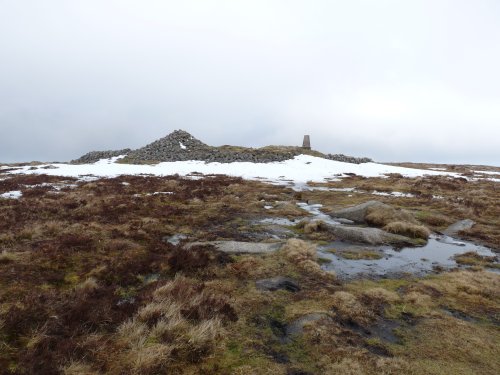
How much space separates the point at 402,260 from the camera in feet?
41.1

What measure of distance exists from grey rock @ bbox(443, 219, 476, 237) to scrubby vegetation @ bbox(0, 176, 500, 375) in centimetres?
677

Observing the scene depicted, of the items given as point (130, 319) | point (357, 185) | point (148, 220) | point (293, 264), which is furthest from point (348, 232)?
point (357, 185)

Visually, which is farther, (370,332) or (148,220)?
(148,220)

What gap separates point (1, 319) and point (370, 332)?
756cm

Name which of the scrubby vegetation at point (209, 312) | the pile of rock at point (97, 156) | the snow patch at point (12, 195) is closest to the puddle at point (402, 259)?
the scrubby vegetation at point (209, 312)

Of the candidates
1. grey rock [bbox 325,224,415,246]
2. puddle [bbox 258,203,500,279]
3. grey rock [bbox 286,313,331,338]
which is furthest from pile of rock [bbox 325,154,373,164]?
grey rock [bbox 286,313,331,338]

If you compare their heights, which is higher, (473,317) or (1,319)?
(1,319)

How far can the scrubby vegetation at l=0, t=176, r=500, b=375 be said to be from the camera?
19.2ft

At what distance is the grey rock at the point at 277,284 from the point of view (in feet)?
30.1

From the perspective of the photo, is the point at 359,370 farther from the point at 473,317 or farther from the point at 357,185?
the point at 357,185

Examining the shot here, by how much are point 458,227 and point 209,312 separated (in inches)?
637

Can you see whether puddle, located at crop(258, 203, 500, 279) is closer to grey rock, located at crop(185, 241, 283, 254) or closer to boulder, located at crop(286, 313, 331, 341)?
grey rock, located at crop(185, 241, 283, 254)

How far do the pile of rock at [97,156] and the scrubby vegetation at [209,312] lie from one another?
1565 inches

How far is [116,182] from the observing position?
2914cm
